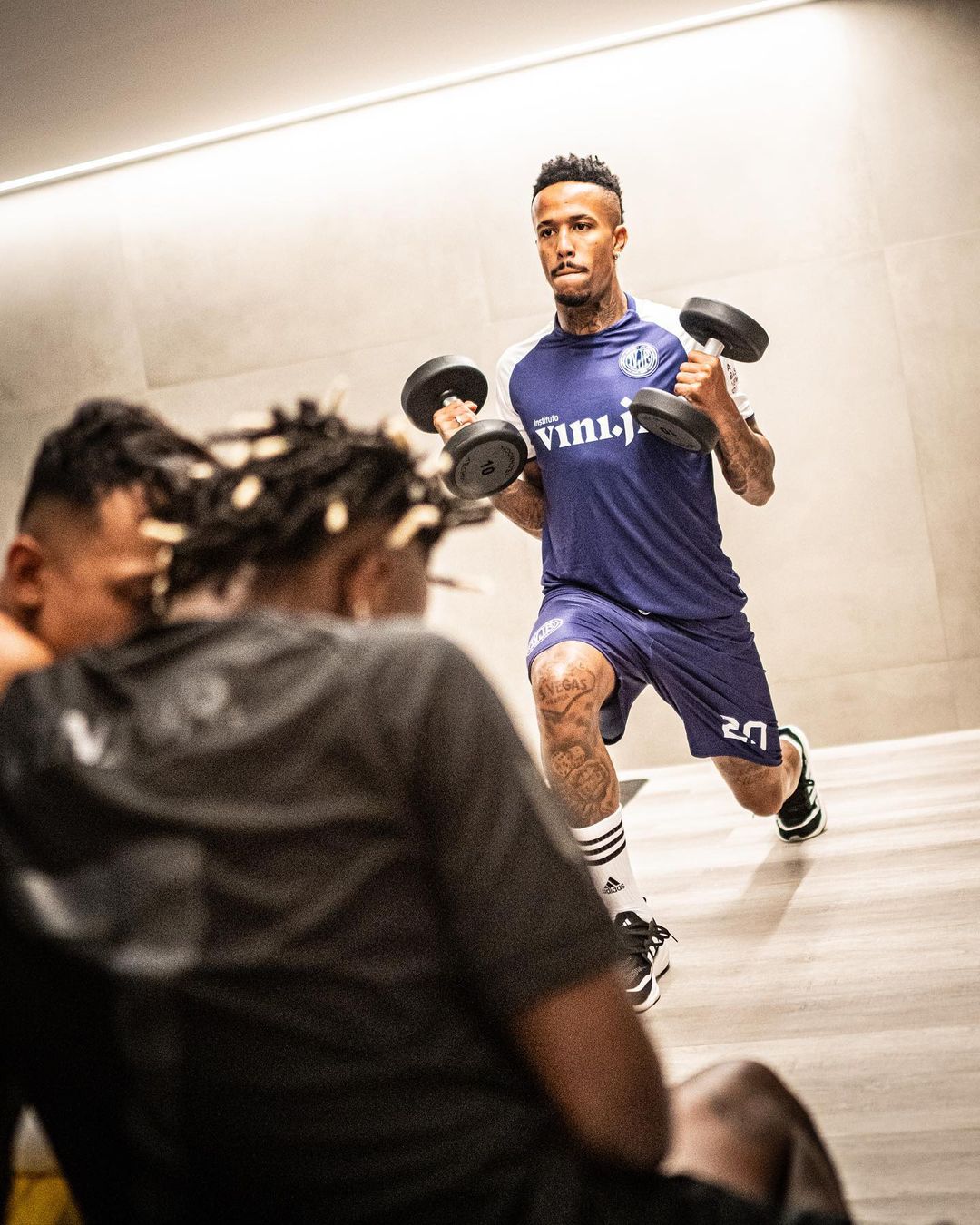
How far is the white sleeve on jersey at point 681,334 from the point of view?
3025 mm

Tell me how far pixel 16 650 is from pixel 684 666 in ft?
6.19

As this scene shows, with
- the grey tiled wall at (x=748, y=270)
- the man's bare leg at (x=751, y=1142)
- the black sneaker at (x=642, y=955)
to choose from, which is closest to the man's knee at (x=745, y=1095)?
the man's bare leg at (x=751, y=1142)

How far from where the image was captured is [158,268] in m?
5.11

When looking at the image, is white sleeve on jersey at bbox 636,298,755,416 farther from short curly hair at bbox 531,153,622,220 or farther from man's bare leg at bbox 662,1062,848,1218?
man's bare leg at bbox 662,1062,848,1218

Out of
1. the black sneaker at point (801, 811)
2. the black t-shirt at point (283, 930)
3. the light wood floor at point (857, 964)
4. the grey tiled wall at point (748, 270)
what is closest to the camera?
the black t-shirt at point (283, 930)

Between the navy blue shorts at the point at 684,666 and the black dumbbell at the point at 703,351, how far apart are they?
40 centimetres

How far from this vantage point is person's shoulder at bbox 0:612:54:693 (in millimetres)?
1187

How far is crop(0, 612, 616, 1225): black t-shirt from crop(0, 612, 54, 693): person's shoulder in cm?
38

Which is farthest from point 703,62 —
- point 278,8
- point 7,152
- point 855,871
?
point 855,871

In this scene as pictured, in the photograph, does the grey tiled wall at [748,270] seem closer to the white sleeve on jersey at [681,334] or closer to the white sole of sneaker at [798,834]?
the white sole of sneaker at [798,834]

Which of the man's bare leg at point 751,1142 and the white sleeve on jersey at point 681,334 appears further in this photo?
the white sleeve on jersey at point 681,334

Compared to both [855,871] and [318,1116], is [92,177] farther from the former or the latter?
[318,1116]

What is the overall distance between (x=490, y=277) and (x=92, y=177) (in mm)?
1672

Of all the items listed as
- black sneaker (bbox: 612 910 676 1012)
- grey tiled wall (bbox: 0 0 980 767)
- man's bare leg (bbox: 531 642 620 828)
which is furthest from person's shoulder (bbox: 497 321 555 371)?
grey tiled wall (bbox: 0 0 980 767)
